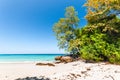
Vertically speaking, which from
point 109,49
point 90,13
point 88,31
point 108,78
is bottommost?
point 108,78

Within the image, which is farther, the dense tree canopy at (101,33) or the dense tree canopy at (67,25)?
the dense tree canopy at (67,25)

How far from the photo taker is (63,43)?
90.1ft

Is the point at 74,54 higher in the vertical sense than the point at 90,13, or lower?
lower

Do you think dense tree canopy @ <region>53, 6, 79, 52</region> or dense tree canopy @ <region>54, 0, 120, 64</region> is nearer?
dense tree canopy @ <region>54, 0, 120, 64</region>

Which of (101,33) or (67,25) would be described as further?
(67,25)

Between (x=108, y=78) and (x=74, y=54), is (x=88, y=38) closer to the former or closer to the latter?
(x=74, y=54)

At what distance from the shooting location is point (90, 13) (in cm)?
2108

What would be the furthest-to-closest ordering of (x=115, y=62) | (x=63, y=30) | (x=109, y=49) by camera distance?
1. (x=63, y=30)
2. (x=109, y=49)
3. (x=115, y=62)

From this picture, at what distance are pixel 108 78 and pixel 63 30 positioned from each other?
59.2 feet

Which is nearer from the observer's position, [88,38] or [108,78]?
[108,78]

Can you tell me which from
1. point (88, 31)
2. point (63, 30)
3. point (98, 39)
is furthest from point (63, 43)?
point (98, 39)

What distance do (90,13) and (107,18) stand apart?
1625 mm

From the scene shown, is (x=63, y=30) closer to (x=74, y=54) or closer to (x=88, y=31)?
(x=74, y=54)

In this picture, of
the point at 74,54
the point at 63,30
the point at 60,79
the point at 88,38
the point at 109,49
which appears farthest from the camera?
the point at 63,30
